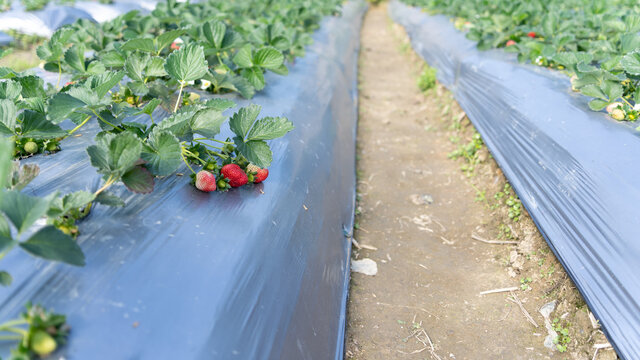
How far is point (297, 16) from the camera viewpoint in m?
4.95

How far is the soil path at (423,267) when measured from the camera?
1930 millimetres

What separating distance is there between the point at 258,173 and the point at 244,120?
0.22 m

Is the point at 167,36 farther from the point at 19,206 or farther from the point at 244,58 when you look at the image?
the point at 19,206

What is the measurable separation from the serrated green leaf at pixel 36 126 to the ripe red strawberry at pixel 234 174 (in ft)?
1.81

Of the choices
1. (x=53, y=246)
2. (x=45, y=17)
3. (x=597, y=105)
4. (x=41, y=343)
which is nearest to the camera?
(x=41, y=343)

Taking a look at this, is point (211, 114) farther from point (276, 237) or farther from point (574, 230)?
point (574, 230)

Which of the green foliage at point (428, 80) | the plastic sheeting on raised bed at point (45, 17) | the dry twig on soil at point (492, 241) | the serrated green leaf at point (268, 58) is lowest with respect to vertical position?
the dry twig on soil at point (492, 241)

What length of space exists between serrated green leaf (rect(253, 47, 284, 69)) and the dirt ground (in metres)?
1.12

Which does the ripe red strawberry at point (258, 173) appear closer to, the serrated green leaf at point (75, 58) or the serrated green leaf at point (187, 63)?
the serrated green leaf at point (187, 63)

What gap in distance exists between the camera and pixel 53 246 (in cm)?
99

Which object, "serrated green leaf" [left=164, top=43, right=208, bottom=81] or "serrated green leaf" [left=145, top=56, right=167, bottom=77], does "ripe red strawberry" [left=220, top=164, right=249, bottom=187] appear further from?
"serrated green leaf" [left=145, top=56, right=167, bottom=77]

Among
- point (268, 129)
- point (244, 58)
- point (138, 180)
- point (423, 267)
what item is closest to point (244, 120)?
point (268, 129)

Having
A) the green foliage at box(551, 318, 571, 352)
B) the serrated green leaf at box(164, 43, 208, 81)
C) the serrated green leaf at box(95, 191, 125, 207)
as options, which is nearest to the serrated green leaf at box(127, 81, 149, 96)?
the serrated green leaf at box(164, 43, 208, 81)

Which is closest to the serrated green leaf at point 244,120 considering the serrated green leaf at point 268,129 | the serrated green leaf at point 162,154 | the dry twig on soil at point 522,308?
the serrated green leaf at point 268,129
